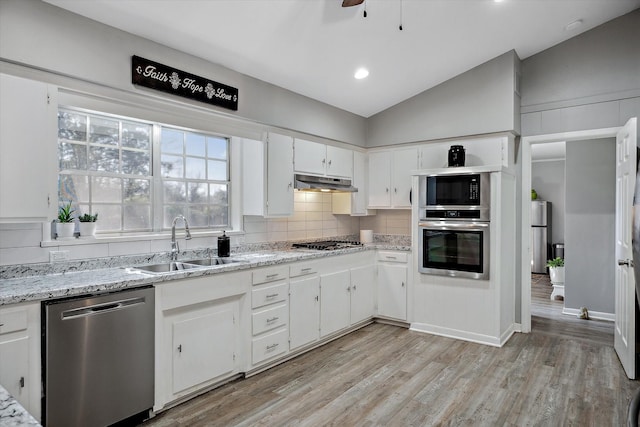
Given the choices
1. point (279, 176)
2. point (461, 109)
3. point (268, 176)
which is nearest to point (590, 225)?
Result: point (461, 109)

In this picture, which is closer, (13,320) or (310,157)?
(13,320)

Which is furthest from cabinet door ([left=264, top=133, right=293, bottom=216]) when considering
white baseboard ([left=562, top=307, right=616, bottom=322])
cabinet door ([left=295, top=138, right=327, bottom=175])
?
white baseboard ([left=562, top=307, right=616, bottom=322])

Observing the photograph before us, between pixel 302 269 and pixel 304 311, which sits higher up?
pixel 302 269

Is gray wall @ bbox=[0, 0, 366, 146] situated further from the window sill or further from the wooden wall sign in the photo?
the window sill

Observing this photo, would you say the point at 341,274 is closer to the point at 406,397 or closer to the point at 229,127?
the point at 406,397

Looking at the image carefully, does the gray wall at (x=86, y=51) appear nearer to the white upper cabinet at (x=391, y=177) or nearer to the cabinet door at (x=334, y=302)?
the cabinet door at (x=334, y=302)

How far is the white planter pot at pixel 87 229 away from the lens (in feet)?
8.89

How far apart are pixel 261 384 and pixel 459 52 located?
3.65 m

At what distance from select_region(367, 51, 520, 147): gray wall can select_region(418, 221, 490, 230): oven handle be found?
42.9 inches

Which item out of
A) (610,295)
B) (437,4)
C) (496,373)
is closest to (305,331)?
(496,373)

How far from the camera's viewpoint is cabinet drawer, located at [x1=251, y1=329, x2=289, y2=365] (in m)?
3.18

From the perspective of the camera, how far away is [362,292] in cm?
448

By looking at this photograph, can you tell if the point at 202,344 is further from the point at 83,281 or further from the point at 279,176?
the point at 279,176

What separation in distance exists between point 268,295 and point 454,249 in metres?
2.07
